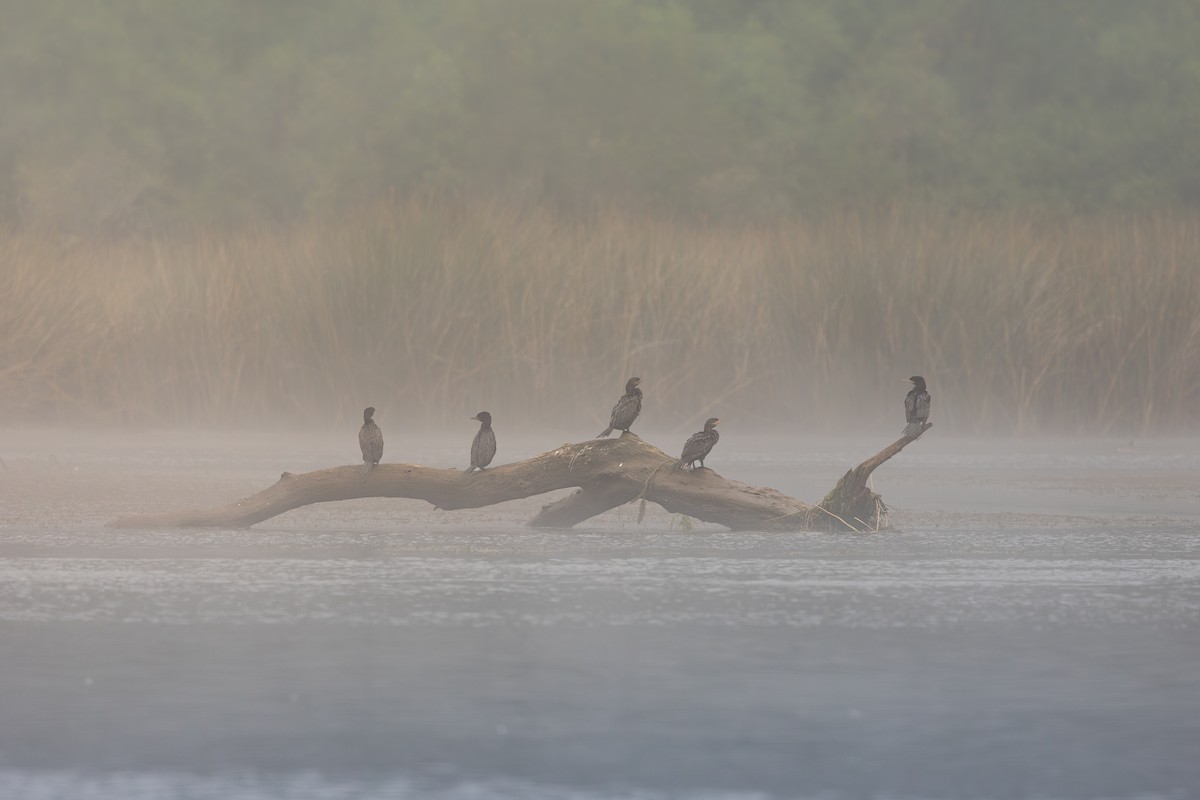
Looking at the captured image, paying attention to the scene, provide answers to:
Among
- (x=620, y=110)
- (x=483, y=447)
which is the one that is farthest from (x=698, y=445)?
(x=620, y=110)

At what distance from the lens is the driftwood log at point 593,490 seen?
8234 millimetres

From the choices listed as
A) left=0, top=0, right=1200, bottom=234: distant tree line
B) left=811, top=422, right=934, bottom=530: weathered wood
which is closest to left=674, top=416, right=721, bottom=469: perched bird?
left=811, top=422, right=934, bottom=530: weathered wood

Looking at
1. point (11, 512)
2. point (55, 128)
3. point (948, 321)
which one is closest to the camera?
point (11, 512)

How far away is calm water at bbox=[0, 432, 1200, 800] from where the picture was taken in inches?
159

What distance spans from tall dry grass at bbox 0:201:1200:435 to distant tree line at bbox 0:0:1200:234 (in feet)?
49.4

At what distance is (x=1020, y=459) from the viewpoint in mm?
12039

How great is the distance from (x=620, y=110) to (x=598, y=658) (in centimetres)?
3015

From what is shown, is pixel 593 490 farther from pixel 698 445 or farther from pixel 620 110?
pixel 620 110

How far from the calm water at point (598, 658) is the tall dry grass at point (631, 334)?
4523 mm

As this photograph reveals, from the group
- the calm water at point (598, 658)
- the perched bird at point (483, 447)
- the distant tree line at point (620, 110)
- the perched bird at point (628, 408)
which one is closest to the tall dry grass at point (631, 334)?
the calm water at point (598, 658)

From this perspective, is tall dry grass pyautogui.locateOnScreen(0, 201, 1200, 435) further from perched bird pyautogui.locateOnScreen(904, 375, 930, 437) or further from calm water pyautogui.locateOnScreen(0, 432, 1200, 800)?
perched bird pyautogui.locateOnScreen(904, 375, 930, 437)

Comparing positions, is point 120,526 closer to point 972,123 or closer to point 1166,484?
point 1166,484

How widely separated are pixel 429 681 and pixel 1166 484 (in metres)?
6.41

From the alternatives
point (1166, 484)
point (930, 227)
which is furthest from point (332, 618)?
point (930, 227)
